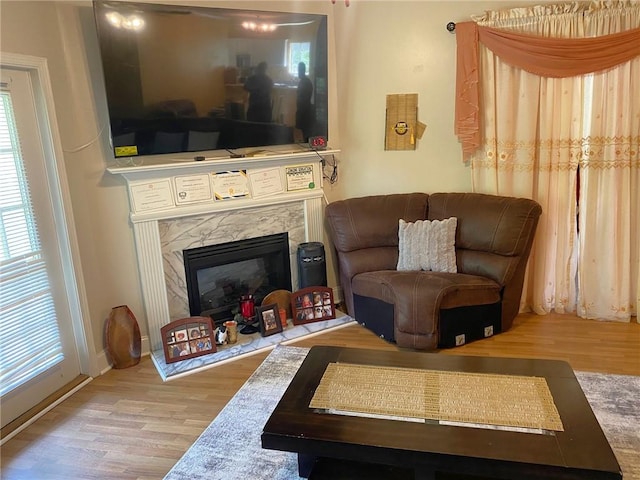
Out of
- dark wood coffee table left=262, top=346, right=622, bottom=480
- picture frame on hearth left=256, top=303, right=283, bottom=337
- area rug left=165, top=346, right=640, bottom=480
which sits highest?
dark wood coffee table left=262, top=346, right=622, bottom=480

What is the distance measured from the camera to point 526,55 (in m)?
3.49

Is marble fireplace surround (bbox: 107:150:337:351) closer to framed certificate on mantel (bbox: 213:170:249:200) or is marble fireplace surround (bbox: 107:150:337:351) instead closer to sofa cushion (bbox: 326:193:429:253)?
framed certificate on mantel (bbox: 213:170:249:200)

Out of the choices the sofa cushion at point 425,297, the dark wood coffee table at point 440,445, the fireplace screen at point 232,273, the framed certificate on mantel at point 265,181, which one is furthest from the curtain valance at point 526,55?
the dark wood coffee table at point 440,445

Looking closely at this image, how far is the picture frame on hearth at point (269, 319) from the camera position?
11.7 feet

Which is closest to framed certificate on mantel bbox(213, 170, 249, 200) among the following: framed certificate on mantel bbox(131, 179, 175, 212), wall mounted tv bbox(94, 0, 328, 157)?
wall mounted tv bbox(94, 0, 328, 157)

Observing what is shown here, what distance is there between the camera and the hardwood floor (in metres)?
2.32

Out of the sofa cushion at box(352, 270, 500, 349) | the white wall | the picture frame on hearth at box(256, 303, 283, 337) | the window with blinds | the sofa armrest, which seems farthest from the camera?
the sofa armrest

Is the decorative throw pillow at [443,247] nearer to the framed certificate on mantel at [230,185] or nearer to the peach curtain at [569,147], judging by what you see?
the peach curtain at [569,147]

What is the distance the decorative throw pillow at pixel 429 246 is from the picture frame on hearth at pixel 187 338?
1.51 meters

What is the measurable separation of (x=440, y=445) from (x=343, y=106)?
2988 millimetres

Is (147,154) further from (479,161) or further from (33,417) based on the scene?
(479,161)

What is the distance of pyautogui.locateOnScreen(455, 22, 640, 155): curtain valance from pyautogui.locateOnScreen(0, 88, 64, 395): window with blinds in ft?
9.83

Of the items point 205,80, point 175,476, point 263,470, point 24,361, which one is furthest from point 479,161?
point 24,361

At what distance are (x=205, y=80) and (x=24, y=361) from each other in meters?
2.04
